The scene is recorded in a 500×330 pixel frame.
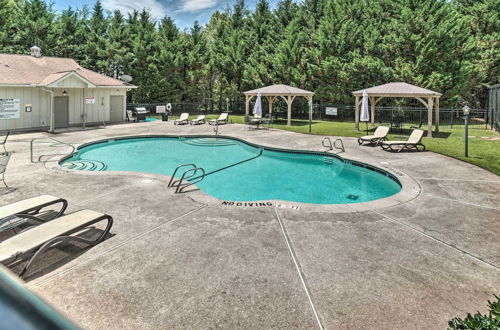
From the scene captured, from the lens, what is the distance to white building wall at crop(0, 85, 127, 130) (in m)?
17.5

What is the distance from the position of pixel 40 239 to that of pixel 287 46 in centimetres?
2889

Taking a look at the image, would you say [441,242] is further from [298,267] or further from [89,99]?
[89,99]

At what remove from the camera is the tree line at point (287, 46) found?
25.8m

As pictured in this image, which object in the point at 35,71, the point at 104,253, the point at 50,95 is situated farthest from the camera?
the point at 35,71

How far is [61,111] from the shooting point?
1981cm

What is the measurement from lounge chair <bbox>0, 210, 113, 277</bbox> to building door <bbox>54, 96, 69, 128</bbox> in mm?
17391

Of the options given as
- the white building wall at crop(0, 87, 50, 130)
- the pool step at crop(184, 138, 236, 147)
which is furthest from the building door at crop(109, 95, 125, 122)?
the pool step at crop(184, 138, 236, 147)

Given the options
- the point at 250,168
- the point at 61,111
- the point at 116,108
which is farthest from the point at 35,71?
the point at 250,168

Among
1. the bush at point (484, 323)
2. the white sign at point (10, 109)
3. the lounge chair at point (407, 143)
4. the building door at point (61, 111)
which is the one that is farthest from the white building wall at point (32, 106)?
the bush at point (484, 323)

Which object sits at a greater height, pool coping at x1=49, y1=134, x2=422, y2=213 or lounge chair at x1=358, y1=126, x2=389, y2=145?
lounge chair at x1=358, y1=126, x2=389, y2=145

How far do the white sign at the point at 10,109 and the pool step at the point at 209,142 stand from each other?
921 cm

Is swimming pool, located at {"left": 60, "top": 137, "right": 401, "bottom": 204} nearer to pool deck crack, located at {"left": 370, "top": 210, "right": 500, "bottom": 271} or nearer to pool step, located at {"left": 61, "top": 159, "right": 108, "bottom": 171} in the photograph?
pool step, located at {"left": 61, "top": 159, "right": 108, "bottom": 171}

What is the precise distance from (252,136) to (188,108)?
59.3ft

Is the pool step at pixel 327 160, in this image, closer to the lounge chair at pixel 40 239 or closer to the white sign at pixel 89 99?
the lounge chair at pixel 40 239
